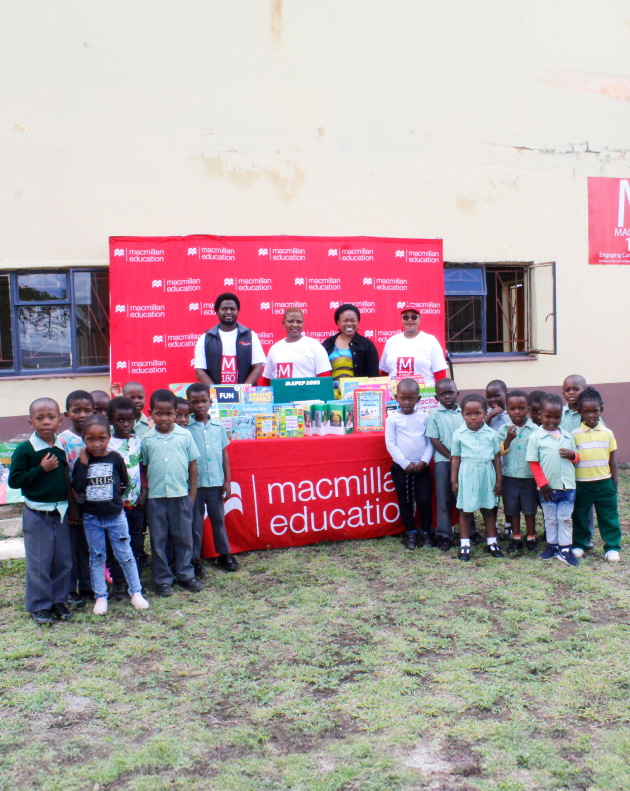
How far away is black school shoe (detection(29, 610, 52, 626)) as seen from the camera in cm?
442

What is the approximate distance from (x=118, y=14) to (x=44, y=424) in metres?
5.47

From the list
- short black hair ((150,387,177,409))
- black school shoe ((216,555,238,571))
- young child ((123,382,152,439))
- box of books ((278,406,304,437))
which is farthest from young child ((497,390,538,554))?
young child ((123,382,152,439))

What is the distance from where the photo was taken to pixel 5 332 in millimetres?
7887

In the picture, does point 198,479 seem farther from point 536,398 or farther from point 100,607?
point 536,398

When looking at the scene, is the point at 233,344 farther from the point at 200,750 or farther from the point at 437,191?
the point at 200,750

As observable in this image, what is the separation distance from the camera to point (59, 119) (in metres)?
7.71

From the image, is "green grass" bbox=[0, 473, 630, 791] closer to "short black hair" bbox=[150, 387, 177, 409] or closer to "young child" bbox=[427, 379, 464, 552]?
"young child" bbox=[427, 379, 464, 552]

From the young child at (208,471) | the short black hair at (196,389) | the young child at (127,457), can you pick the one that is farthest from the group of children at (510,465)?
the young child at (127,457)

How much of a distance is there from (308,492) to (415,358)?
1797mm

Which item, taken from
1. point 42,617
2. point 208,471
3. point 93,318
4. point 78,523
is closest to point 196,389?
point 208,471

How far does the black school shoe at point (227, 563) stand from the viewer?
551cm

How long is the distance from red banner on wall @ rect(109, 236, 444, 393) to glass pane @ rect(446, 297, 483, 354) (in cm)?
48

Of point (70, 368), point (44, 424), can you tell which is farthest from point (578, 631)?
point (70, 368)

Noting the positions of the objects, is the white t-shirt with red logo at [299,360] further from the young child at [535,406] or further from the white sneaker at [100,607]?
the white sneaker at [100,607]
